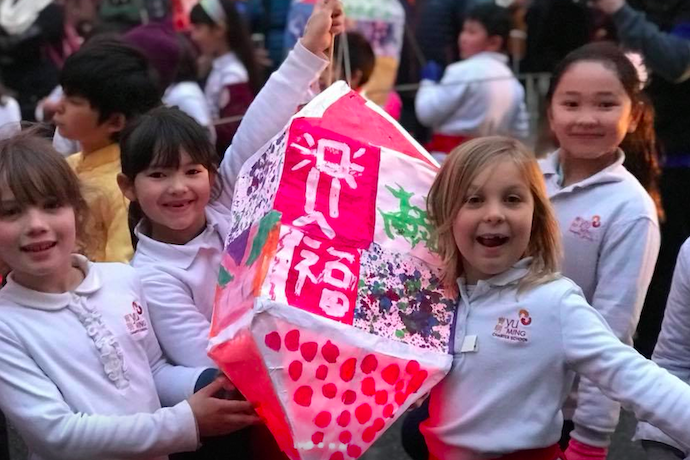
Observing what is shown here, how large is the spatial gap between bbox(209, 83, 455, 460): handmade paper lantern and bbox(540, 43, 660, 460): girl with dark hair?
0.60 m

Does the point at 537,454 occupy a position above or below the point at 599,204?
below

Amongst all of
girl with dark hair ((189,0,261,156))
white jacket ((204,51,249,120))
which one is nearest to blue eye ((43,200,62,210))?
girl with dark hair ((189,0,261,156))

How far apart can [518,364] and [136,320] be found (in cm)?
84

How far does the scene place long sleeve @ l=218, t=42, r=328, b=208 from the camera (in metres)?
2.76

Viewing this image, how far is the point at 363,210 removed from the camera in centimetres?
224

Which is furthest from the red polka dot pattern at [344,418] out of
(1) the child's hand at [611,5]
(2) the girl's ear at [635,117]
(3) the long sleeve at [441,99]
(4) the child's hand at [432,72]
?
(4) the child's hand at [432,72]

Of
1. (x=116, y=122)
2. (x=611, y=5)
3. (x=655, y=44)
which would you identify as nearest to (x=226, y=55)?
(x=611, y=5)

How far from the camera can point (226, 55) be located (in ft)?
19.5

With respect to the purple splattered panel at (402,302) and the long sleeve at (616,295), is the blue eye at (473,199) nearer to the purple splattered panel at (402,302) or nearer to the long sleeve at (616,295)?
the purple splattered panel at (402,302)

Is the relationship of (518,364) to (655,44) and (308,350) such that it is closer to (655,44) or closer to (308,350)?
(308,350)

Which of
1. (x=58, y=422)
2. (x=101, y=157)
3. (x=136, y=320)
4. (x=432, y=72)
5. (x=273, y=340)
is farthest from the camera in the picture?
(x=432, y=72)

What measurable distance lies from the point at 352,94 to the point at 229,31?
11.5 ft

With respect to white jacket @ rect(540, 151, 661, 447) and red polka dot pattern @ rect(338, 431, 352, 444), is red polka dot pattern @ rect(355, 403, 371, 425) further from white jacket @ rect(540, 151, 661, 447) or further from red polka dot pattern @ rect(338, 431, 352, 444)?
white jacket @ rect(540, 151, 661, 447)

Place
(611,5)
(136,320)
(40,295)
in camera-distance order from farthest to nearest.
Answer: (611,5)
(136,320)
(40,295)
